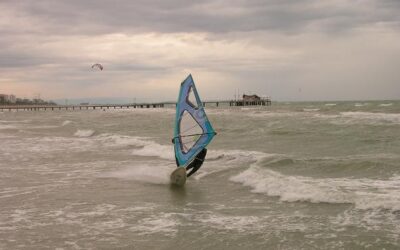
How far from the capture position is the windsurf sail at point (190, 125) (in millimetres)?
10453

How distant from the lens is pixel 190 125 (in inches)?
420

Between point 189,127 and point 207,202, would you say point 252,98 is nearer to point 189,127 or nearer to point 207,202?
point 189,127

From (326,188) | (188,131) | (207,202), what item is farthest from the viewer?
(188,131)

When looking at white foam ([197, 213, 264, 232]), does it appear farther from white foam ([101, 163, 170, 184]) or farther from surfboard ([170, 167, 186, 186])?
white foam ([101, 163, 170, 184])

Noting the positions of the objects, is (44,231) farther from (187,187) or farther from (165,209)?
(187,187)

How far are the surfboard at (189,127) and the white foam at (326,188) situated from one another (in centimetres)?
113

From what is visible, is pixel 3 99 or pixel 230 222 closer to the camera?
pixel 230 222

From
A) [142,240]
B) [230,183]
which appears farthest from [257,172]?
[142,240]

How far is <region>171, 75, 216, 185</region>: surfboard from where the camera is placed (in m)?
10.4

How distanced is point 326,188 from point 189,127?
335cm

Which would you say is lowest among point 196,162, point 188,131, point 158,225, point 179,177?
point 158,225

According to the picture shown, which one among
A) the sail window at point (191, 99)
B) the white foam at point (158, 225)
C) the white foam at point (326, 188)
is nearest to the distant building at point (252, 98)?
the white foam at point (326, 188)

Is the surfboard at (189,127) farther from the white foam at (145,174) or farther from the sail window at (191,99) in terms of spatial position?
the white foam at (145,174)

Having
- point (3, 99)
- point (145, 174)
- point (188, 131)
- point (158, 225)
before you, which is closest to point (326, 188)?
point (188, 131)
